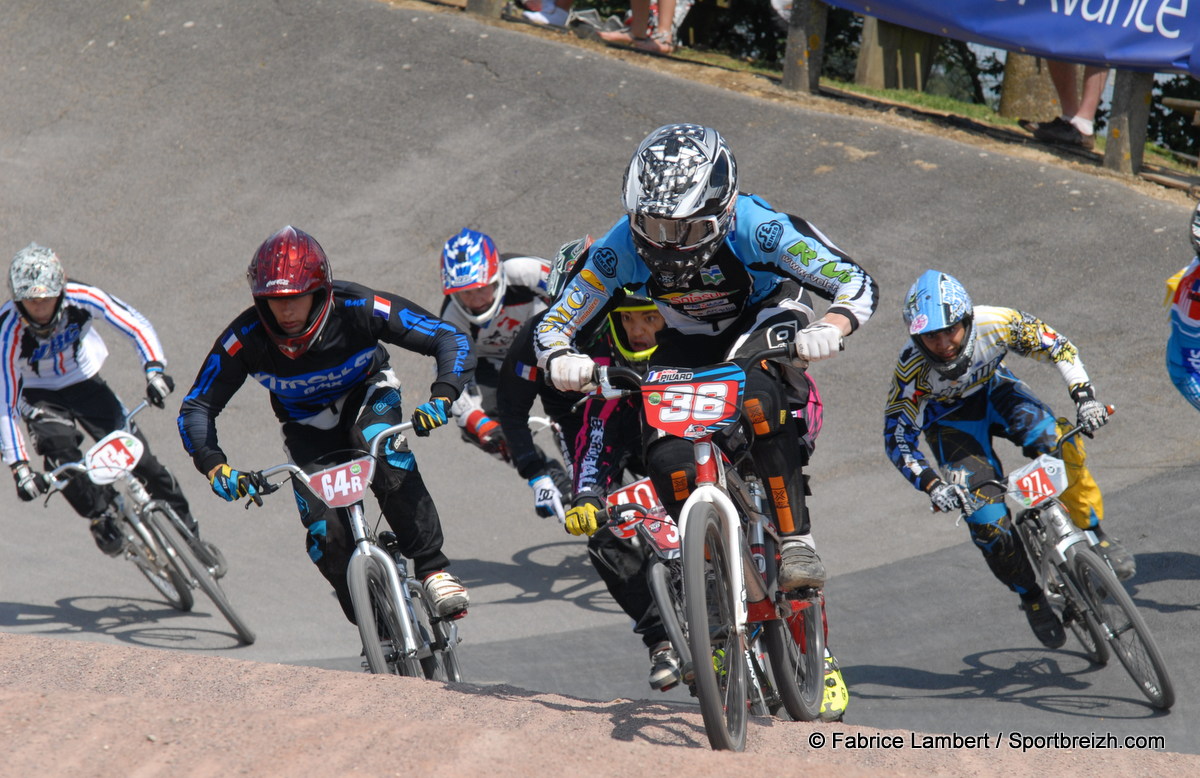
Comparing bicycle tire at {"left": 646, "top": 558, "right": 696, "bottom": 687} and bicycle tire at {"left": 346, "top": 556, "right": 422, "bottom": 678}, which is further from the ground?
bicycle tire at {"left": 646, "top": 558, "right": 696, "bottom": 687}

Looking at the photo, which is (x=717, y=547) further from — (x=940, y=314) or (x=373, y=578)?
(x=940, y=314)

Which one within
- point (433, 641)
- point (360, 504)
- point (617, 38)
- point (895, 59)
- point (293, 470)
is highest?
point (617, 38)

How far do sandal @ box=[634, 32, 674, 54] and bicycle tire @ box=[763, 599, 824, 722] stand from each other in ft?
37.4

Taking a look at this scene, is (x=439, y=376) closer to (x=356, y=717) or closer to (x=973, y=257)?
(x=356, y=717)

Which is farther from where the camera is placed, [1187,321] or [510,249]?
[510,249]

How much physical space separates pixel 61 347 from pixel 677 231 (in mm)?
5476

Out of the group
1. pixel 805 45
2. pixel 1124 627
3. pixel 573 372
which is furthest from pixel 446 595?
pixel 805 45

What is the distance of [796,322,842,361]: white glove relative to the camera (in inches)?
165

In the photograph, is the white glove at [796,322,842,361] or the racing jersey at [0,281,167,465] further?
the racing jersey at [0,281,167,465]

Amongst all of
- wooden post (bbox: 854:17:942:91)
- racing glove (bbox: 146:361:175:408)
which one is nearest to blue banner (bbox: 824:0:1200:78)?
wooden post (bbox: 854:17:942:91)

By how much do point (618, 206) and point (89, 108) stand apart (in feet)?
24.2

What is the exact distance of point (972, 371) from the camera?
21.7ft

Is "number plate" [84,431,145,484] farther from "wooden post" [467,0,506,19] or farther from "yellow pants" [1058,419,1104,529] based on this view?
"wooden post" [467,0,506,19]

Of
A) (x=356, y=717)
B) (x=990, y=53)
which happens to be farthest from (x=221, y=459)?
(x=990, y=53)
